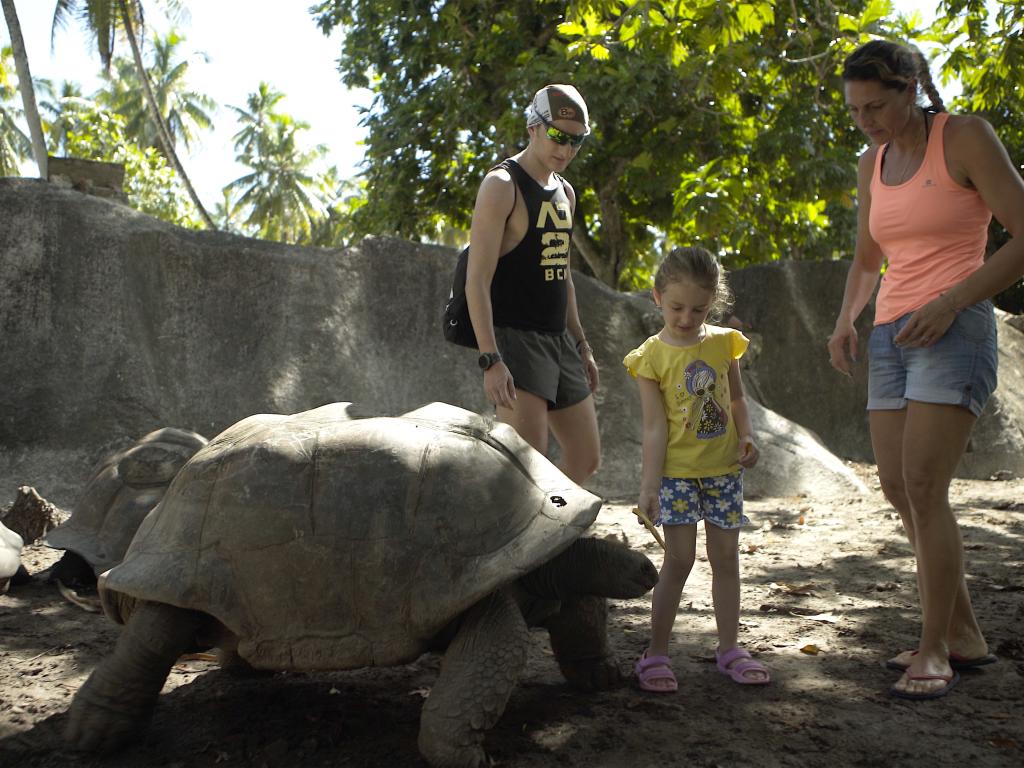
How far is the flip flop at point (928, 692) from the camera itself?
114 inches

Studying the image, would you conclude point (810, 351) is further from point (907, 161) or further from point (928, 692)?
point (928, 692)

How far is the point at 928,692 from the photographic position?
2896 millimetres

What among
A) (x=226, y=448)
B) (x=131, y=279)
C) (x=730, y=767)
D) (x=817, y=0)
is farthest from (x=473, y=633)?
(x=817, y=0)

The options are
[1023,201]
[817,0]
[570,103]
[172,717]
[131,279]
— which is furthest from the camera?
[817,0]

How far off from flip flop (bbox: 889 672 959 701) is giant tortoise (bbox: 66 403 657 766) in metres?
1.13

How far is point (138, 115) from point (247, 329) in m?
36.1

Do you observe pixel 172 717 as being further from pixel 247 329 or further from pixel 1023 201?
pixel 247 329

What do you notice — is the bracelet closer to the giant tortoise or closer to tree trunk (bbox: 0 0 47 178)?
the giant tortoise

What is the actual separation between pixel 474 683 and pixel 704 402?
3.97 feet

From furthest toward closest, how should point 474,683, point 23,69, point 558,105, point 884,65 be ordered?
point 23,69
point 558,105
point 884,65
point 474,683

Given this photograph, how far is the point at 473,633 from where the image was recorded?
→ 2.61 metres

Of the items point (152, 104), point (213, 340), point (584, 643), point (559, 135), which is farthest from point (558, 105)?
point (152, 104)

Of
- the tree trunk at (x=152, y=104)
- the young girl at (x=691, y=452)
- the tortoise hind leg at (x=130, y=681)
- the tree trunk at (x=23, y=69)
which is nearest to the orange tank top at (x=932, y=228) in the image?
the young girl at (x=691, y=452)

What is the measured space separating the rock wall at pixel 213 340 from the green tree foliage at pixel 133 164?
20.0 m
